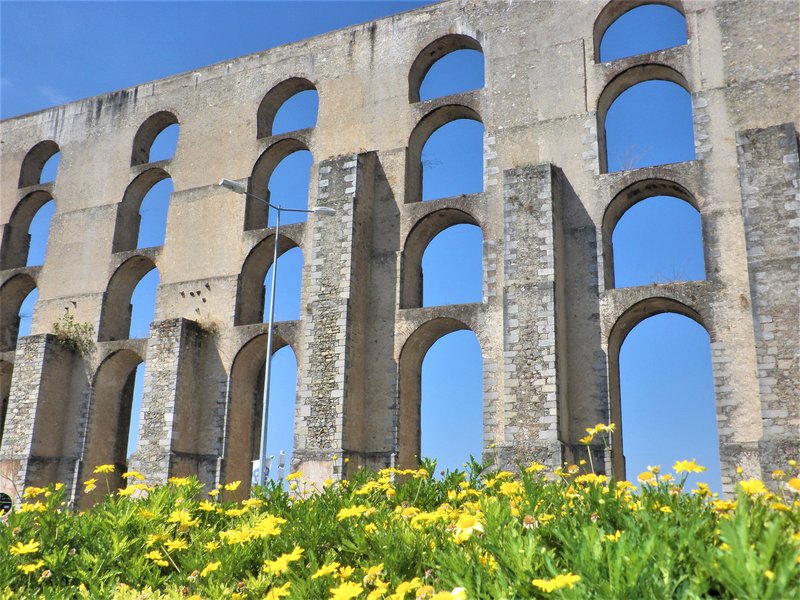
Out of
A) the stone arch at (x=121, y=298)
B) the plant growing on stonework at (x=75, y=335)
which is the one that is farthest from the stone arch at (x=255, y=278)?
the plant growing on stonework at (x=75, y=335)

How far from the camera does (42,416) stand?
862 inches

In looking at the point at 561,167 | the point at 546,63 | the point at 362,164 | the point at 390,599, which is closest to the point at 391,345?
the point at 362,164

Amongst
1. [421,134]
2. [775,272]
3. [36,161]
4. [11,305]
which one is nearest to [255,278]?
[421,134]

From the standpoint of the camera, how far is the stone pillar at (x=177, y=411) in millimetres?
19469

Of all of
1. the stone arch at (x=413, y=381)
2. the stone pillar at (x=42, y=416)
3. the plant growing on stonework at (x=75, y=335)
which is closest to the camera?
the stone arch at (x=413, y=381)

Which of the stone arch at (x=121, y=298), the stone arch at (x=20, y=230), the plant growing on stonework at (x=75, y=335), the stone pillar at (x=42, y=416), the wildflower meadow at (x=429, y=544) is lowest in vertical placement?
the wildflower meadow at (x=429, y=544)

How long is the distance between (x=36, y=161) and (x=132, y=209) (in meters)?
5.99

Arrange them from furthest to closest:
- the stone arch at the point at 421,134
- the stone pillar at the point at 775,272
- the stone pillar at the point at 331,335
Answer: the stone arch at the point at 421,134, the stone pillar at the point at 331,335, the stone pillar at the point at 775,272

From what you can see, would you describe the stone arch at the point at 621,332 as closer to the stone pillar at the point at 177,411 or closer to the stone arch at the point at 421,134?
the stone arch at the point at 421,134

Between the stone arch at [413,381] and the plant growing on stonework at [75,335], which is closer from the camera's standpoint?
the stone arch at [413,381]

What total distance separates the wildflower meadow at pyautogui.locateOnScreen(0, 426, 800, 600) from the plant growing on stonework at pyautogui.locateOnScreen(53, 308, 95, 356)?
1676 centimetres

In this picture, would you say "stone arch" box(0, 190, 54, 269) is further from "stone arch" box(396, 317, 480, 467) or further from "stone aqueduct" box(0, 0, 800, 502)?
"stone arch" box(396, 317, 480, 467)

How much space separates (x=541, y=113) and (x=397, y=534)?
1536 cm

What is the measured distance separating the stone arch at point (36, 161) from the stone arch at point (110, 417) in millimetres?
9006
